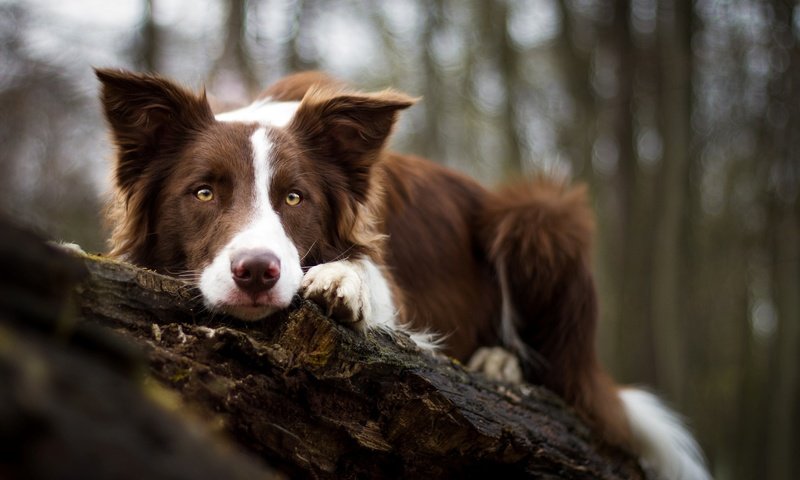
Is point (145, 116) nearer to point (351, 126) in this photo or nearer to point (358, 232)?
point (351, 126)

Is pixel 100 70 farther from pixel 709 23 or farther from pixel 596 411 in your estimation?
pixel 709 23

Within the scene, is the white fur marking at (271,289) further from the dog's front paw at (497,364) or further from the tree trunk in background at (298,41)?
the tree trunk in background at (298,41)

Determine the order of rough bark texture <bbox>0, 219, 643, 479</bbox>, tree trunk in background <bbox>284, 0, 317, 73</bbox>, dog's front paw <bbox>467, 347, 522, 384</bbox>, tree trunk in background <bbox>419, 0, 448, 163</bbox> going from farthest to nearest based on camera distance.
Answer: tree trunk in background <bbox>419, 0, 448, 163</bbox> < tree trunk in background <bbox>284, 0, 317, 73</bbox> < dog's front paw <bbox>467, 347, 522, 384</bbox> < rough bark texture <bbox>0, 219, 643, 479</bbox>

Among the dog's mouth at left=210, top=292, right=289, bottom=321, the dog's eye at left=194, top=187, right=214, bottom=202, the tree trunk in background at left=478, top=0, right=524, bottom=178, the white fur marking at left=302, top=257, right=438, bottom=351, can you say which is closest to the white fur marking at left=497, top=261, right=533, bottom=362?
the white fur marking at left=302, top=257, right=438, bottom=351

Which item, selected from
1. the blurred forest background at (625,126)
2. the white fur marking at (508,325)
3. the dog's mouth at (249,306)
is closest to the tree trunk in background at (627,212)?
the blurred forest background at (625,126)

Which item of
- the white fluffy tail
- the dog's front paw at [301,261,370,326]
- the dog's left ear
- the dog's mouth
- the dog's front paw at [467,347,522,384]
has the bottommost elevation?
the white fluffy tail

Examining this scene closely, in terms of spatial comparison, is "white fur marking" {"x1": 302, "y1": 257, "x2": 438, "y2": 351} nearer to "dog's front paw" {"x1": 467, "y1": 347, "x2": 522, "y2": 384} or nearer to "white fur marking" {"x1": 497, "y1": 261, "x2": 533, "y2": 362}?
"dog's front paw" {"x1": 467, "y1": 347, "x2": 522, "y2": 384}

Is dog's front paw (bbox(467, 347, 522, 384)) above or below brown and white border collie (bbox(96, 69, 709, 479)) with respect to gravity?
below

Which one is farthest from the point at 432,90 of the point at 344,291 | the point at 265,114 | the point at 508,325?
the point at 344,291

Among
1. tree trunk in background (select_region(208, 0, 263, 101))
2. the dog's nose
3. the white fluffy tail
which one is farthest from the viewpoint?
tree trunk in background (select_region(208, 0, 263, 101))

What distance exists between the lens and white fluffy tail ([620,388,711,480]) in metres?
6.05

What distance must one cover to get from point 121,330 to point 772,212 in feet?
41.3

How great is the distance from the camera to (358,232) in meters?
4.77

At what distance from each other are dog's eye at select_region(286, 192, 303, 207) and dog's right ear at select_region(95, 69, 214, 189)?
712mm
